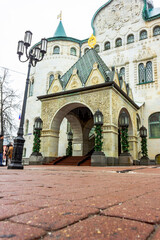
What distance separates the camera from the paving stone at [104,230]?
33.7 inches

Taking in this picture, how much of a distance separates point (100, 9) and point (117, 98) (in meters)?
19.6

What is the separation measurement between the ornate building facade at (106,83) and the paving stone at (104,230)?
11.5 m

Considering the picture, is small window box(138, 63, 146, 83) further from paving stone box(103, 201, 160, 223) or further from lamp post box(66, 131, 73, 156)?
paving stone box(103, 201, 160, 223)

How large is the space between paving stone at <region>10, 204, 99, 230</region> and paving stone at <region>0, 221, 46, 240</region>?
0.05 meters

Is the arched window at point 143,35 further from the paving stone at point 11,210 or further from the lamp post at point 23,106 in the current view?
the paving stone at point 11,210

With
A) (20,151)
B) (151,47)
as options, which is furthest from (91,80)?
(151,47)

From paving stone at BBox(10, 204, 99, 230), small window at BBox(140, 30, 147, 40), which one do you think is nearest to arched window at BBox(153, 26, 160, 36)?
small window at BBox(140, 30, 147, 40)

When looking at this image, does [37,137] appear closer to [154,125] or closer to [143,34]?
[154,125]

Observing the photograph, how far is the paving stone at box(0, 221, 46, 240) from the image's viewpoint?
0.83m

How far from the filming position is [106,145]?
12.5m

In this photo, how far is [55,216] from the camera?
1.12 meters

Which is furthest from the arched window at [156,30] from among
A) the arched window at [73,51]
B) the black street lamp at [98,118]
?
the black street lamp at [98,118]

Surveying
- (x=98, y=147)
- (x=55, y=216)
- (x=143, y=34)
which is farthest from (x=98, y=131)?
(x=143, y=34)

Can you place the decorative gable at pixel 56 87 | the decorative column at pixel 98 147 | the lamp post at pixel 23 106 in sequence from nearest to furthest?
1. the lamp post at pixel 23 106
2. the decorative column at pixel 98 147
3. the decorative gable at pixel 56 87
